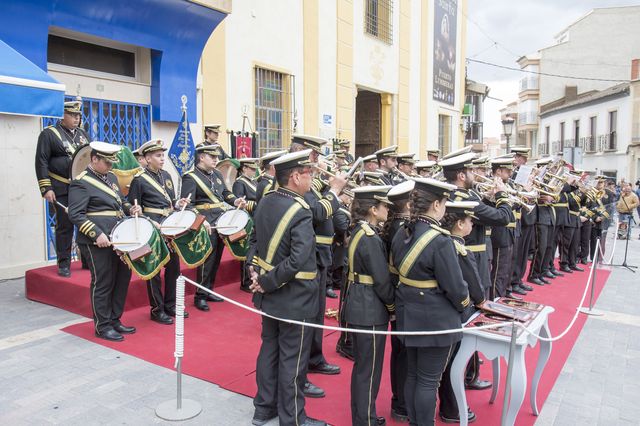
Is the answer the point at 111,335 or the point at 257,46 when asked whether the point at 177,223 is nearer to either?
the point at 111,335

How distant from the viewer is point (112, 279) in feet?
17.1

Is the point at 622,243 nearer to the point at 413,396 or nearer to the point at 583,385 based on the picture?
the point at 583,385

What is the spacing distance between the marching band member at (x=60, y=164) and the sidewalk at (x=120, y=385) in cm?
85

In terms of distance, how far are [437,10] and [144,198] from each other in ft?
54.1

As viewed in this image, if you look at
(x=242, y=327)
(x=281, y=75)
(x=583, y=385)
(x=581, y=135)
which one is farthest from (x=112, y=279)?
(x=581, y=135)

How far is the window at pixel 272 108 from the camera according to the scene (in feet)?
35.9

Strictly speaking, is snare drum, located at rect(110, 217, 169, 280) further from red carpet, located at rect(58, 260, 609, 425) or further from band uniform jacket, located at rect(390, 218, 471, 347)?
band uniform jacket, located at rect(390, 218, 471, 347)

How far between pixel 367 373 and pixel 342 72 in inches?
438

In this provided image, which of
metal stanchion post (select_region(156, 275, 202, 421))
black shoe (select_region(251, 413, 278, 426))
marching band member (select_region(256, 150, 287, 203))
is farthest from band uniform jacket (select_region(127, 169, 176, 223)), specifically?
black shoe (select_region(251, 413, 278, 426))

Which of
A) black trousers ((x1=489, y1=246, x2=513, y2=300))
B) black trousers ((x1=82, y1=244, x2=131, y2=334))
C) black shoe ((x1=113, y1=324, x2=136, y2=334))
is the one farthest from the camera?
black trousers ((x1=489, y1=246, x2=513, y2=300))

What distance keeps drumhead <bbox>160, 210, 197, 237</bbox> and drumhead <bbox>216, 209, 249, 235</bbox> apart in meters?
0.58

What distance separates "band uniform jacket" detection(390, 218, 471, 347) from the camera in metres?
3.14

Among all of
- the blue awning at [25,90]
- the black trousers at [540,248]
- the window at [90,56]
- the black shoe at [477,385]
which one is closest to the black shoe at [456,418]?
the black shoe at [477,385]

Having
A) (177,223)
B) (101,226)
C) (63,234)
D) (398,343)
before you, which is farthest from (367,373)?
(63,234)
